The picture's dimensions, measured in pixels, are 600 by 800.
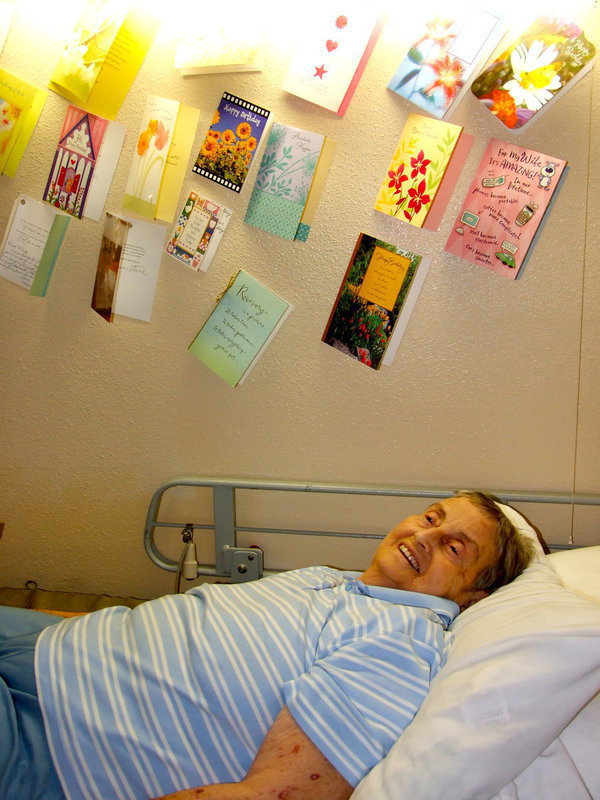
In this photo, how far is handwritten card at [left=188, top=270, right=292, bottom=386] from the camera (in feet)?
5.38

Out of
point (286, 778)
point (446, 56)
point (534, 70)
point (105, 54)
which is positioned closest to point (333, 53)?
point (446, 56)

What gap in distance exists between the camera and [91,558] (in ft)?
6.07

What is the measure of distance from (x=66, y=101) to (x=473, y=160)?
3.32ft

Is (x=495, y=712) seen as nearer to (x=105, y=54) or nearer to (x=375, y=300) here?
(x=375, y=300)

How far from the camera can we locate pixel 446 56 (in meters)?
1.45

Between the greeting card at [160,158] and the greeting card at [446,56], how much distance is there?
0.51 m

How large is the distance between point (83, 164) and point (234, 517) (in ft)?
3.24

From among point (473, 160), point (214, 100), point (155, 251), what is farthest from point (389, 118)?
point (155, 251)

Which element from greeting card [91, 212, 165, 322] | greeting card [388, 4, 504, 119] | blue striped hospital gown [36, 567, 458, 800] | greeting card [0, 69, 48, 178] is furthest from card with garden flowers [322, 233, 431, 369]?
greeting card [0, 69, 48, 178]

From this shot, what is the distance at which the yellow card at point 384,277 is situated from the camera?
1572mm

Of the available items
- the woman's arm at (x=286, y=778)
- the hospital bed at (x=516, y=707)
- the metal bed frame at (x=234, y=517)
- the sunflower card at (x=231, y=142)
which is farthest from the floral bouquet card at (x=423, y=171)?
the woman's arm at (x=286, y=778)

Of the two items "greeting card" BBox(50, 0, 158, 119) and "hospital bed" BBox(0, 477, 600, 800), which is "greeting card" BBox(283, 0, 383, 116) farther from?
"hospital bed" BBox(0, 477, 600, 800)

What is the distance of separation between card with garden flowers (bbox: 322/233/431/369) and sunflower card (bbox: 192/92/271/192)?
0.34 metres

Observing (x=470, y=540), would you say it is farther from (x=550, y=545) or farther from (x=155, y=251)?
(x=155, y=251)
